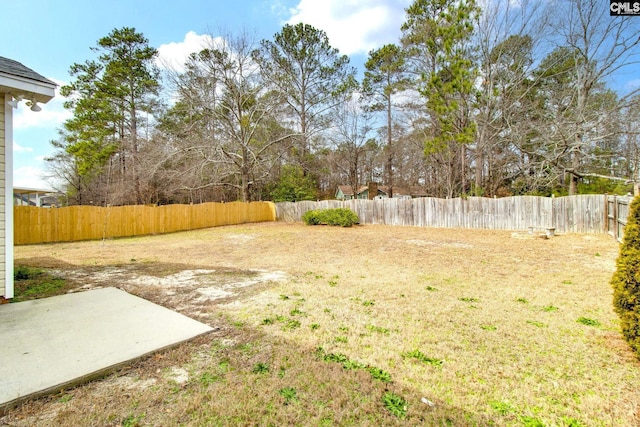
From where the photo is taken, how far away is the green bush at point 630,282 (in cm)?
245

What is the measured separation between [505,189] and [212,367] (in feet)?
68.3

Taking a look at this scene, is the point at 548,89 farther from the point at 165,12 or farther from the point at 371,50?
the point at 165,12

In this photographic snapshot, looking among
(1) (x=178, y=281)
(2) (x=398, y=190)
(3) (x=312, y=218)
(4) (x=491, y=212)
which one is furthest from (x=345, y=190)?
(1) (x=178, y=281)

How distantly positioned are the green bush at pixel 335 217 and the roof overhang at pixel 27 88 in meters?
11.5

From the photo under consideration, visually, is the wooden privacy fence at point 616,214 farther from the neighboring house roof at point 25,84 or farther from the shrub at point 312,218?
the neighboring house roof at point 25,84

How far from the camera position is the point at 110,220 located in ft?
39.2

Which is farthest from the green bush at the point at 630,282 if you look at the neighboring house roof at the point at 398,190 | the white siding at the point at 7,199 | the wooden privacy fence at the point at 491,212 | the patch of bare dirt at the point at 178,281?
the neighboring house roof at the point at 398,190

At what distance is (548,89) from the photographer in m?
15.0

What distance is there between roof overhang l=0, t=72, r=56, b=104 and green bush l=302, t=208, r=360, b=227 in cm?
1151

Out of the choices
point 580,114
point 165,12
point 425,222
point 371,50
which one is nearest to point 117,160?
point 165,12

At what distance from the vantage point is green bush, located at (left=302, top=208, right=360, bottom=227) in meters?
14.4

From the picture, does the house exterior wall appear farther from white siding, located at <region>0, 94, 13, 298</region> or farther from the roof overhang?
the roof overhang

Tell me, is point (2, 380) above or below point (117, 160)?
below

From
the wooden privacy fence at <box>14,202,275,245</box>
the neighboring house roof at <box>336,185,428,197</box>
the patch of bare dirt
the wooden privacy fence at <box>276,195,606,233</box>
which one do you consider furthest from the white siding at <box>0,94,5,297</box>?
the neighboring house roof at <box>336,185,428,197</box>
